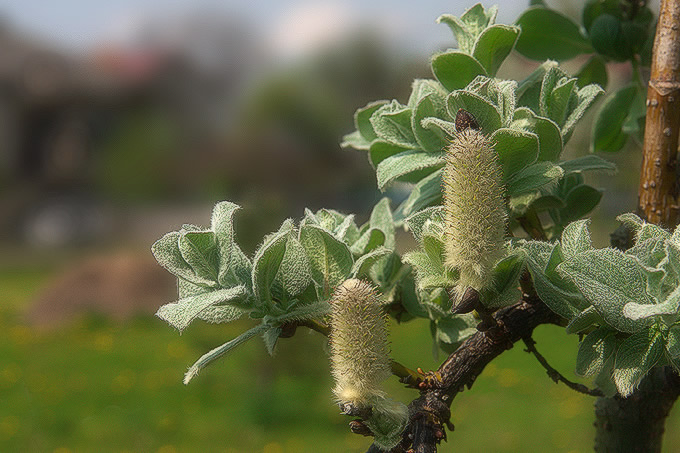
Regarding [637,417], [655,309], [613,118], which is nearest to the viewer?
[655,309]

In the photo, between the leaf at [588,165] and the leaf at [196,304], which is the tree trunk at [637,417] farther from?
the leaf at [196,304]

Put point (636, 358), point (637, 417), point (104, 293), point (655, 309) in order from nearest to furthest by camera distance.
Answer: point (655, 309)
point (636, 358)
point (637, 417)
point (104, 293)

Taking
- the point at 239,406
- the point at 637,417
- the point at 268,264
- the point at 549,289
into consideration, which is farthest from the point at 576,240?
the point at 239,406

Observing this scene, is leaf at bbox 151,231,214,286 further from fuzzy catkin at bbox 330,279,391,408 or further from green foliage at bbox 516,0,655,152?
green foliage at bbox 516,0,655,152

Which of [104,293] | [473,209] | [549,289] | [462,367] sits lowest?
[104,293]

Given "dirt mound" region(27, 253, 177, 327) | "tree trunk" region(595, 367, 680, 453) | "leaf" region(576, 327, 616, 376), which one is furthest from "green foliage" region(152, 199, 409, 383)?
"dirt mound" region(27, 253, 177, 327)

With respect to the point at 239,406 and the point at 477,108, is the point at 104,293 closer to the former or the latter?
the point at 239,406

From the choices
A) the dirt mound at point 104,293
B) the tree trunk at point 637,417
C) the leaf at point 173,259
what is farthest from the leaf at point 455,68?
the dirt mound at point 104,293
